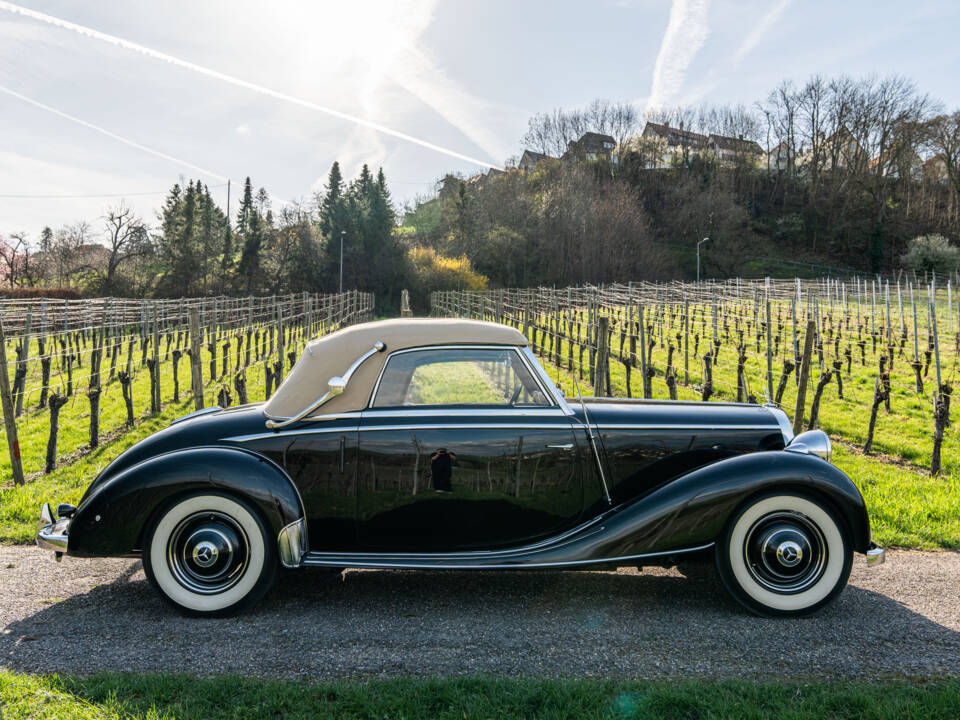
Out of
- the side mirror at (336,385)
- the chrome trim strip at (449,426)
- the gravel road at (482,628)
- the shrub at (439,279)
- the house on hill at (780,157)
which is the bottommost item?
the gravel road at (482,628)

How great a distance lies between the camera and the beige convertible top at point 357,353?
4098mm

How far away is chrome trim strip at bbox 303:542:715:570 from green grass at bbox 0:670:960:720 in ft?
2.78

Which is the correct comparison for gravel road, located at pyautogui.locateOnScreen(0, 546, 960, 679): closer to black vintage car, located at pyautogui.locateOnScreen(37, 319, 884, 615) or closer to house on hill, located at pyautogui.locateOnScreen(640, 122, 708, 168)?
black vintage car, located at pyautogui.locateOnScreen(37, 319, 884, 615)

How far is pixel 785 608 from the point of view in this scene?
3912 millimetres

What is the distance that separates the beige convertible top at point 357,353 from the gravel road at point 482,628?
1232 millimetres

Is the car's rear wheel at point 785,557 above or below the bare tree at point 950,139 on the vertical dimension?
below

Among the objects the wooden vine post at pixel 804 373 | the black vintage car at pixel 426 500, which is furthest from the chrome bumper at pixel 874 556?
the wooden vine post at pixel 804 373

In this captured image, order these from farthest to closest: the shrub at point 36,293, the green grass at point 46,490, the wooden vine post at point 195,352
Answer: the shrub at point 36,293 < the wooden vine post at point 195,352 < the green grass at point 46,490


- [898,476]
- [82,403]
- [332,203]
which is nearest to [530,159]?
[332,203]

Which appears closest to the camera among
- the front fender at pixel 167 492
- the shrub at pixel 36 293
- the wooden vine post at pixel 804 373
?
the front fender at pixel 167 492

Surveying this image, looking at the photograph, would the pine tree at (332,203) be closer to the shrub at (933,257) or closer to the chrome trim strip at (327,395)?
the shrub at (933,257)

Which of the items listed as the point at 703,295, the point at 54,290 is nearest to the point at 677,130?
the point at 703,295

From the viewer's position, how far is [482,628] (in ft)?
12.3

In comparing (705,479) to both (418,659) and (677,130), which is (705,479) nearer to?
(418,659)
